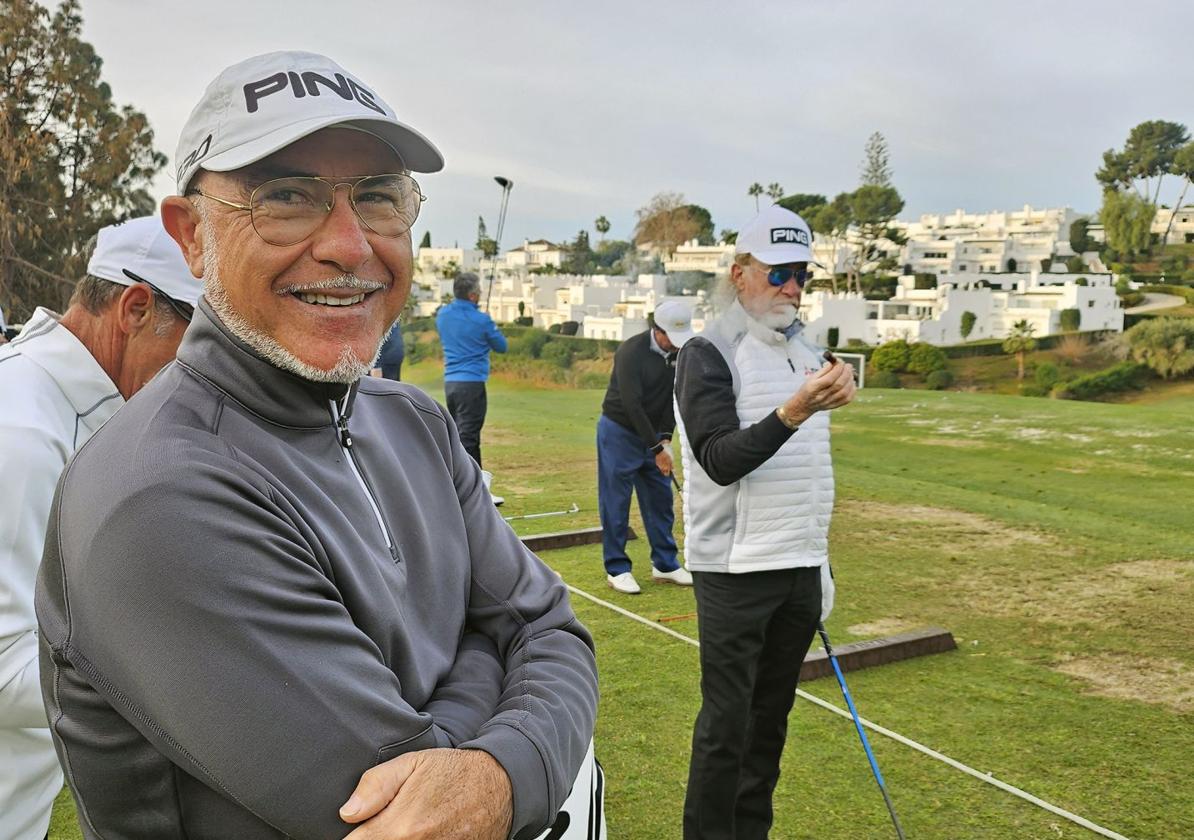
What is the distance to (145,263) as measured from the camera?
2408 millimetres

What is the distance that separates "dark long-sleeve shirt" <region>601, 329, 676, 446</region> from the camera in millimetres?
6898

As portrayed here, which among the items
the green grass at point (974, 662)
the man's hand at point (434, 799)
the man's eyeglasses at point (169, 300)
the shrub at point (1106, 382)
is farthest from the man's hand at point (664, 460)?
the shrub at point (1106, 382)

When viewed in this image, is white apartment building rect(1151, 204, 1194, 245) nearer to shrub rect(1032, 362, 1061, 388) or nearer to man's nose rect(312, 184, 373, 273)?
shrub rect(1032, 362, 1061, 388)

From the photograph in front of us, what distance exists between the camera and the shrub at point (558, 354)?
1454 inches

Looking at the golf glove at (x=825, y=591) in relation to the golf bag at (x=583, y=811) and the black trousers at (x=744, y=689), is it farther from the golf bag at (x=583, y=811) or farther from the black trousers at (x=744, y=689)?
the golf bag at (x=583, y=811)

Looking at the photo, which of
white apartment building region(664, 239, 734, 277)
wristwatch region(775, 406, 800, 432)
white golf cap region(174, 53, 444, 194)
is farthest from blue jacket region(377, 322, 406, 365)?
white apartment building region(664, 239, 734, 277)

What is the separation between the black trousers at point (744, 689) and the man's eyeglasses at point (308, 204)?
2.07 meters

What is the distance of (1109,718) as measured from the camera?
4598 millimetres

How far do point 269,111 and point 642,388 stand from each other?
5646mm

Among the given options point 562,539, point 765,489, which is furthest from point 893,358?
point 765,489

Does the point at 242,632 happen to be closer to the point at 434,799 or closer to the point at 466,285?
the point at 434,799

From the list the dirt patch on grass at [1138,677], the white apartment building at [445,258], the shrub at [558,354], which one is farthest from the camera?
the white apartment building at [445,258]

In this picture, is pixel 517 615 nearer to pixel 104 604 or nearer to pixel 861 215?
pixel 104 604

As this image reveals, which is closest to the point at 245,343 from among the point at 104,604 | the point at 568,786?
the point at 104,604
